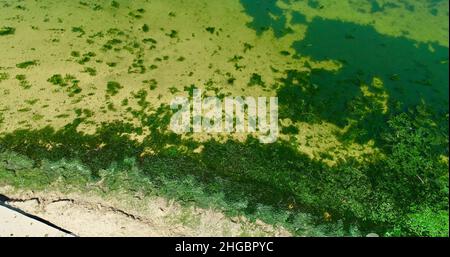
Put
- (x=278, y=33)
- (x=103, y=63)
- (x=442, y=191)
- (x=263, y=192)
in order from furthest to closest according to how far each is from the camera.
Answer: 1. (x=278, y=33)
2. (x=103, y=63)
3. (x=442, y=191)
4. (x=263, y=192)

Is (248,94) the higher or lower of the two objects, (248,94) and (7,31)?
the lower

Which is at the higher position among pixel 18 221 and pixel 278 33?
pixel 278 33

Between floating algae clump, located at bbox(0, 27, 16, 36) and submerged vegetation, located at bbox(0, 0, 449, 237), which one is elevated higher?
floating algae clump, located at bbox(0, 27, 16, 36)

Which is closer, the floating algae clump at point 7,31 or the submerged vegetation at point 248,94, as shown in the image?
the submerged vegetation at point 248,94

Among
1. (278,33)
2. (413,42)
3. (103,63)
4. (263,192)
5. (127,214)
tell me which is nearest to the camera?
(127,214)

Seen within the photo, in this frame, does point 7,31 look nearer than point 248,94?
No

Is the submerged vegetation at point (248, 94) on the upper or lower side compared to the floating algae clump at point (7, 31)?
lower

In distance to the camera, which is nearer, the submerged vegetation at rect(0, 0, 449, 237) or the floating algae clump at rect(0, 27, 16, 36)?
the submerged vegetation at rect(0, 0, 449, 237)
